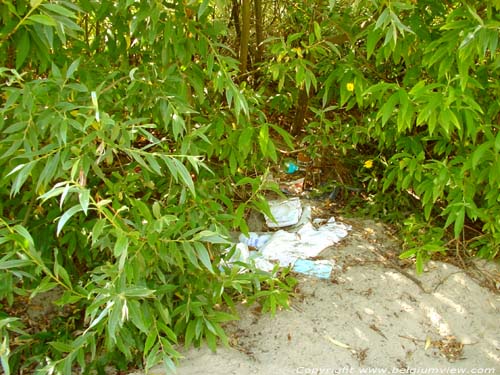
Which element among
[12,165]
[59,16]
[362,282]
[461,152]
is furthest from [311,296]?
[59,16]

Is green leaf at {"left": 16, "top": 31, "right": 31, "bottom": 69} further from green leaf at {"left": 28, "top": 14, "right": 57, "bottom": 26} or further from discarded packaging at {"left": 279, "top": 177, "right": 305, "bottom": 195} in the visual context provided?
discarded packaging at {"left": 279, "top": 177, "right": 305, "bottom": 195}

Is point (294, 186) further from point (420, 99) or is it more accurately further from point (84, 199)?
point (84, 199)

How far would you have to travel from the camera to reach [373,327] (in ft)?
9.89

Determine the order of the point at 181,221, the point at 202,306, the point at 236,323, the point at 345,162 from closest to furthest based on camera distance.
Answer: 1. the point at 181,221
2. the point at 202,306
3. the point at 236,323
4. the point at 345,162

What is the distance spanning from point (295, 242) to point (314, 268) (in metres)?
0.26

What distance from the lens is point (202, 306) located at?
8.70ft

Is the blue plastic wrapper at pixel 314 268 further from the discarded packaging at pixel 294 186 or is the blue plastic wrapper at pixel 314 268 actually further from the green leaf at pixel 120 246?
the green leaf at pixel 120 246

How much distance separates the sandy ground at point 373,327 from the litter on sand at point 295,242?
0.25 feet

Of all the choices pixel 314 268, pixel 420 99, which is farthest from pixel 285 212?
pixel 420 99

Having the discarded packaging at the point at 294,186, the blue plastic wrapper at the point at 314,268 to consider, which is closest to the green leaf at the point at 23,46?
the blue plastic wrapper at the point at 314,268

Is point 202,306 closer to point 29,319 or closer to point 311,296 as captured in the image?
point 311,296

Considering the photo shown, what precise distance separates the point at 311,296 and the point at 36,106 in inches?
70.3

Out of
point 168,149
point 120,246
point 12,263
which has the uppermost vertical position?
point 168,149

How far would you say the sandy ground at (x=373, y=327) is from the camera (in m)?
2.77
